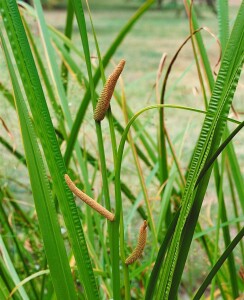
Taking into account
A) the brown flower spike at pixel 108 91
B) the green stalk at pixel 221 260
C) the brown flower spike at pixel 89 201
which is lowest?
the green stalk at pixel 221 260

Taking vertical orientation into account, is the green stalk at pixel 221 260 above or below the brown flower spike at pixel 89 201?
below

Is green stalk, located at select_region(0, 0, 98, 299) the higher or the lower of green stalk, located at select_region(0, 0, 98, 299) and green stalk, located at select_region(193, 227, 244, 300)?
the higher

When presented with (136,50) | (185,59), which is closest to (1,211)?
(185,59)

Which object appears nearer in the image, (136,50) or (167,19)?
(136,50)

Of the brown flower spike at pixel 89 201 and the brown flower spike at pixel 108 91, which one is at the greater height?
the brown flower spike at pixel 108 91

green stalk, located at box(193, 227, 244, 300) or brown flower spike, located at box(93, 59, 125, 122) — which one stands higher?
brown flower spike, located at box(93, 59, 125, 122)

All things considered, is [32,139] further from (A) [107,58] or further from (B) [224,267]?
(B) [224,267]

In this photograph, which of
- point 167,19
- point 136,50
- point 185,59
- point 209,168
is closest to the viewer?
point 209,168

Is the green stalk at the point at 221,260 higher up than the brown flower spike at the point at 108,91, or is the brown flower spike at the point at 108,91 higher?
the brown flower spike at the point at 108,91

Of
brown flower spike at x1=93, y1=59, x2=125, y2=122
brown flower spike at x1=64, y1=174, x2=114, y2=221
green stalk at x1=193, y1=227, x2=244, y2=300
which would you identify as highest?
brown flower spike at x1=93, y1=59, x2=125, y2=122

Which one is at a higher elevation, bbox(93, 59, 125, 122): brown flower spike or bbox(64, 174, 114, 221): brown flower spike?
bbox(93, 59, 125, 122): brown flower spike

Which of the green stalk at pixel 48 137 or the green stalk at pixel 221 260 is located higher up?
the green stalk at pixel 48 137
